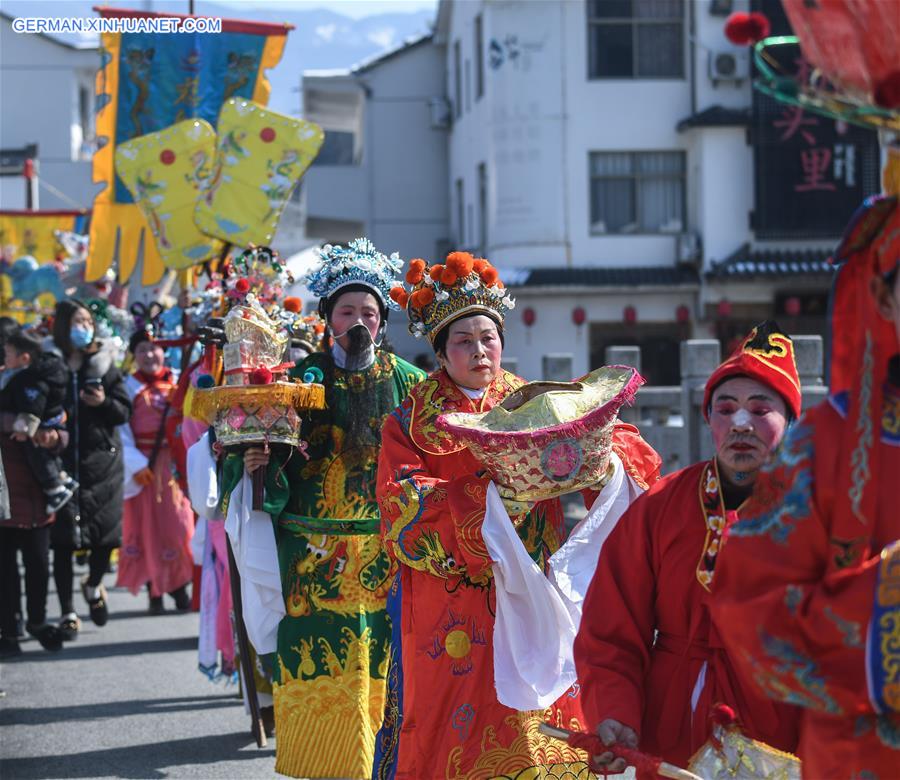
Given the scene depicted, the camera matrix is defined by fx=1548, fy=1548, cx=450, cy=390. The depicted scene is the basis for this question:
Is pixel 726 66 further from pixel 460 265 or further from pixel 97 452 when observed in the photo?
pixel 460 265

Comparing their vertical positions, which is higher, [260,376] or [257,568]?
[260,376]

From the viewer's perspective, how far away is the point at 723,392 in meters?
3.74

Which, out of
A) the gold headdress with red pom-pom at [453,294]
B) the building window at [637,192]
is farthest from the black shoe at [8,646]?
the building window at [637,192]

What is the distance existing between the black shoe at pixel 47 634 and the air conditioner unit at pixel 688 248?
18.0m

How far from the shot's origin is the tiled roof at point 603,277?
26219 millimetres

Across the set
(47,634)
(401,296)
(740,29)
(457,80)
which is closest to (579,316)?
(457,80)

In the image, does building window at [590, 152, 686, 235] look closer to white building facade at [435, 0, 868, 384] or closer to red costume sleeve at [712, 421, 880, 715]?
white building facade at [435, 0, 868, 384]

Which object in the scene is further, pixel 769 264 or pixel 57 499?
pixel 769 264

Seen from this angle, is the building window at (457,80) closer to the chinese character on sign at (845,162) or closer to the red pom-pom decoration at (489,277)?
the chinese character on sign at (845,162)

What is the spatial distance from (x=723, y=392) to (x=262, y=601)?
3.07 metres

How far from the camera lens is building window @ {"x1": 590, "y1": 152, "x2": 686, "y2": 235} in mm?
26922

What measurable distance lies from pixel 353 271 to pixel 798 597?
13.2 ft

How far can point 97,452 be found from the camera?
10.6 meters

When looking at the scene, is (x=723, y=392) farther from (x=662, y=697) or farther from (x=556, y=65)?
(x=556, y=65)
